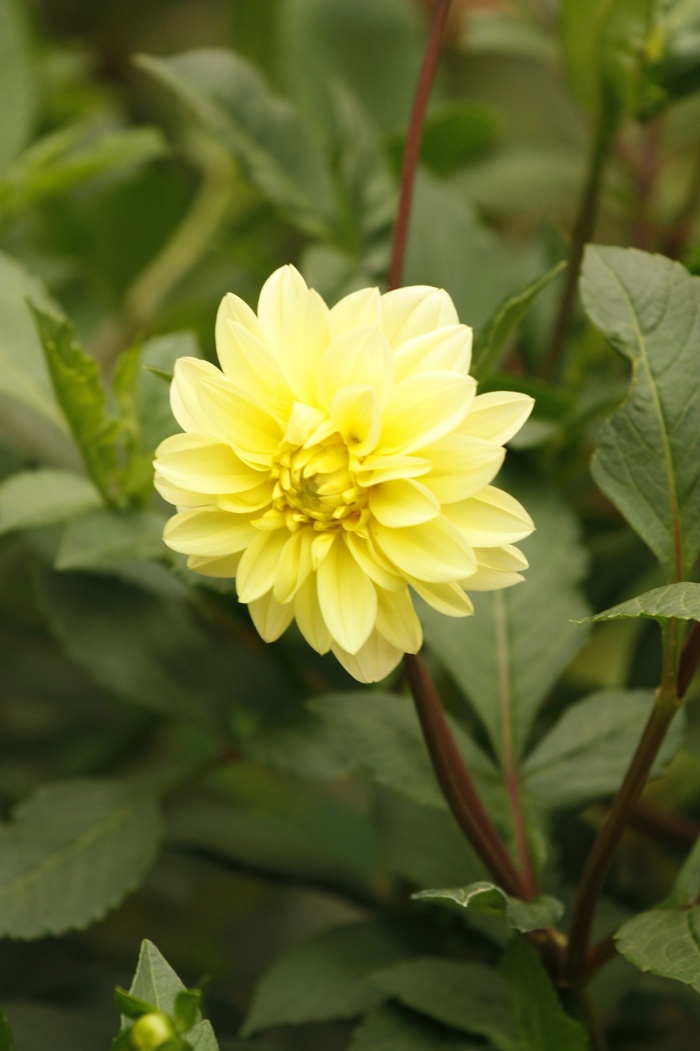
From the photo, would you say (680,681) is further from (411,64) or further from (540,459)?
(411,64)

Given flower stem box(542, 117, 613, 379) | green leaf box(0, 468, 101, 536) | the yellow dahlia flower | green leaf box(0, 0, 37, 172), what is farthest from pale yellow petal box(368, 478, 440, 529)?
green leaf box(0, 0, 37, 172)

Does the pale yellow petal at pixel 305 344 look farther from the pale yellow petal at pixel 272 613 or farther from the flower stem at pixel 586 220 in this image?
the flower stem at pixel 586 220

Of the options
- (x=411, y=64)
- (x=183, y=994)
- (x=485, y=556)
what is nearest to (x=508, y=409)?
(x=485, y=556)

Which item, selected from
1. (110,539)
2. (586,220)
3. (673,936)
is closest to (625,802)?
(673,936)

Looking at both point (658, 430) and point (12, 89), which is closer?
point (658, 430)

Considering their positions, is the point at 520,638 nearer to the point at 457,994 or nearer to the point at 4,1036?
the point at 457,994

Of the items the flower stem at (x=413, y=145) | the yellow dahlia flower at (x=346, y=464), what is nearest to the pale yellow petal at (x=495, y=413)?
the yellow dahlia flower at (x=346, y=464)
